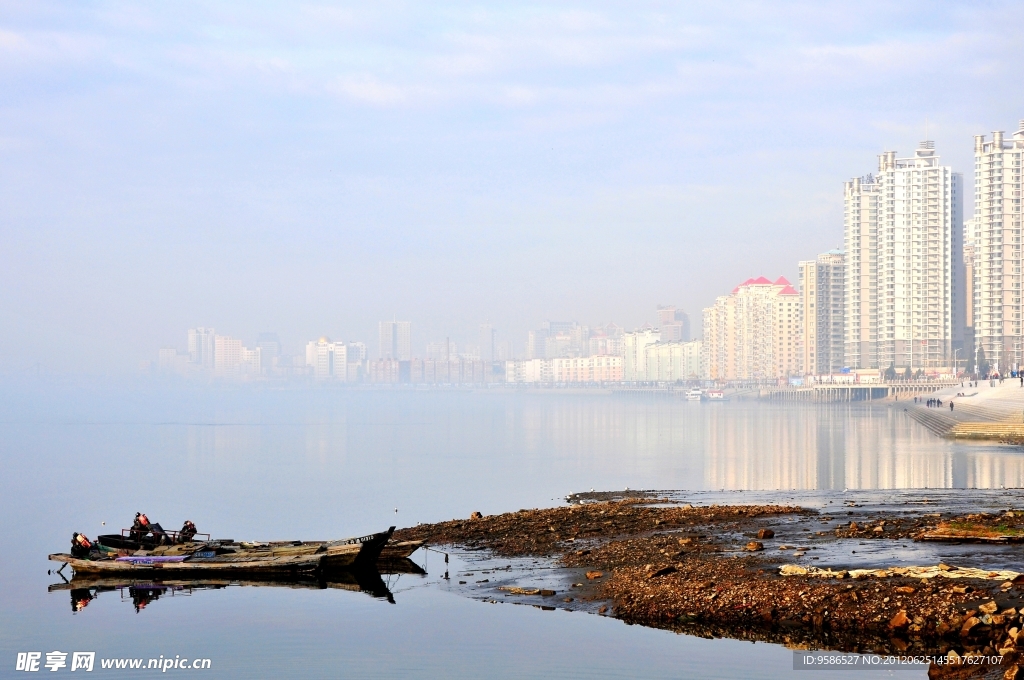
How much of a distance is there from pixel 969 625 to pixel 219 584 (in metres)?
20.7

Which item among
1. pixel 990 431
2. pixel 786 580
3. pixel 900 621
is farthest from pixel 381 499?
pixel 990 431

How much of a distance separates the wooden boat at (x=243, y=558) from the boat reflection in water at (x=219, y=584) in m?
0.26

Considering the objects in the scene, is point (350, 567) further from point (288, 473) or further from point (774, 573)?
point (288, 473)

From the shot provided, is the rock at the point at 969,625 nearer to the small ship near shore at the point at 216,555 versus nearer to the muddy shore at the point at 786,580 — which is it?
the muddy shore at the point at 786,580

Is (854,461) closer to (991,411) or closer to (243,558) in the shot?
(991,411)

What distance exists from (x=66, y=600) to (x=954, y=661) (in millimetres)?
24651

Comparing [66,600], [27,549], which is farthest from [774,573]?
[27,549]

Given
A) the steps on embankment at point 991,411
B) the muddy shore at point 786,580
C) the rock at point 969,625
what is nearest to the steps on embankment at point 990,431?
the steps on embankment at point 991,411

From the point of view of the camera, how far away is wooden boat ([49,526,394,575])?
32.8 metres

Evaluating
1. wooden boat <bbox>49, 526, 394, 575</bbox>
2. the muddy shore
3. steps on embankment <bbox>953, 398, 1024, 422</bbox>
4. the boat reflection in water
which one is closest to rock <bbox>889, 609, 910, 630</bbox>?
the muddy shore

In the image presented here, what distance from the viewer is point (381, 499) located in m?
63.2

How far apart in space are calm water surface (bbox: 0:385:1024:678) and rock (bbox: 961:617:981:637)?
8.45 ft

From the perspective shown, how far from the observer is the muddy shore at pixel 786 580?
71.2 ft

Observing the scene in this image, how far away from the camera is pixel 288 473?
271 feet
